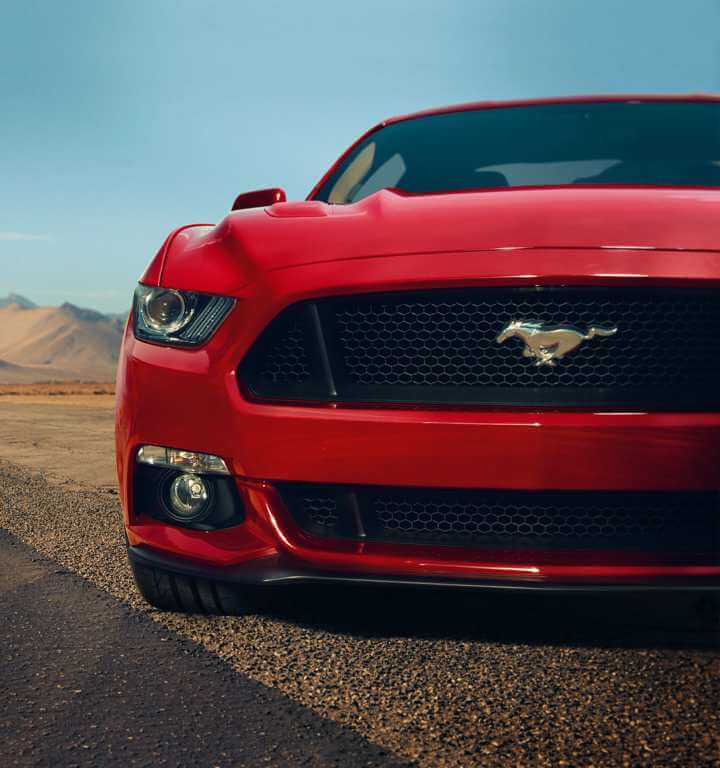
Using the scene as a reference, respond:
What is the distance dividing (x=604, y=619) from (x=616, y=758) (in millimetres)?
897

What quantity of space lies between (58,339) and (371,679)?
177678 mm

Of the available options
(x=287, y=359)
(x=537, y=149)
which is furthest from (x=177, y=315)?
(x=537, y=149)

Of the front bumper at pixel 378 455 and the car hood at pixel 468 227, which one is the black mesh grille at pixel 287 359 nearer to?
the front bumper at pixel 378 455

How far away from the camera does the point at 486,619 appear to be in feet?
8.47

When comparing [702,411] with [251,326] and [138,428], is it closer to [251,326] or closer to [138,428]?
[251,326]

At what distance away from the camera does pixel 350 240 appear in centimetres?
222

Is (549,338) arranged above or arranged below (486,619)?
above

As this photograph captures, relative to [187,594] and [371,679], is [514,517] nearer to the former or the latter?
[371,679]

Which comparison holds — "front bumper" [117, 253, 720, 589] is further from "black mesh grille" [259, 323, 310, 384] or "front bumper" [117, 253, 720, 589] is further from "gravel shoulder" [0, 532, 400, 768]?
"gravel shoulder" [0, 532, 400, 768]

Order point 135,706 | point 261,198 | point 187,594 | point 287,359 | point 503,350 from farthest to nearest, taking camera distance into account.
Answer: point 261,198, point 187,594, point 287,359, point 503,350, point 135,706

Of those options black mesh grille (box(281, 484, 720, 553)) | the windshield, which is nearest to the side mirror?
the windshield

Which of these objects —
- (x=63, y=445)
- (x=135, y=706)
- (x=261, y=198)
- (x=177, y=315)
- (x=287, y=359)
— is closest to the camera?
(x=135, y=706)

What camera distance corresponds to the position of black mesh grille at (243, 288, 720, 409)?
2.05 meters

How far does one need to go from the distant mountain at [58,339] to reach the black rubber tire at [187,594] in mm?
138407
